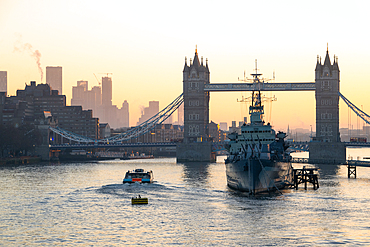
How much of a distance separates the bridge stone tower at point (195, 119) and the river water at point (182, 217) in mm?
76442

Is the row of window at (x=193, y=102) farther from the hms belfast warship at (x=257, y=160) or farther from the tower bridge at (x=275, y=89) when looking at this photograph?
the hms belfast warship at (x=257, y=160)

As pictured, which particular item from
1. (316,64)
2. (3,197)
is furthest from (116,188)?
(316,64)

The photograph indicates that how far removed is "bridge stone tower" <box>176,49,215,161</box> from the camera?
150 meters

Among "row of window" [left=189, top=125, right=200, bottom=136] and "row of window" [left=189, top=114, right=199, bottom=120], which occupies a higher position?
"row of window" [left=189, top=114, right=199, bottom=120]

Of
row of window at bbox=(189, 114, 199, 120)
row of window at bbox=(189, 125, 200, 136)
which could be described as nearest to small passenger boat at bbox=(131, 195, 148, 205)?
row of window at bbox=(189, 114, 199, 120)

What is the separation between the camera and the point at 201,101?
15200 cm

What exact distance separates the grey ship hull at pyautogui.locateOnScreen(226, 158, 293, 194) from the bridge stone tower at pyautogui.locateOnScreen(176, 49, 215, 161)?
265ft

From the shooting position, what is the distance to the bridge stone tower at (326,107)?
147m

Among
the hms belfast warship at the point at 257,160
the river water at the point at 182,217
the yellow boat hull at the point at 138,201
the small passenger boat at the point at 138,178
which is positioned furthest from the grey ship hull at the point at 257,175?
the small passenger boat at the point at 138,178

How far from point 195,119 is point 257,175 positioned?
90.7m

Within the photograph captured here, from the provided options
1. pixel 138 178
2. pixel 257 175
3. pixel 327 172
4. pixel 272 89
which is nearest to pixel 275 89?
pixel 272 89

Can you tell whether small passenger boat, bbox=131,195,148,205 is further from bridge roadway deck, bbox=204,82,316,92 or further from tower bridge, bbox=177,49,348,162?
bridge roadway deck, bbox=204,82,316,92

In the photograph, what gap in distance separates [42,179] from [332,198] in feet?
152

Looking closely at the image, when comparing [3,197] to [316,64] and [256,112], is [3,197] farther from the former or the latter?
[316,64]
